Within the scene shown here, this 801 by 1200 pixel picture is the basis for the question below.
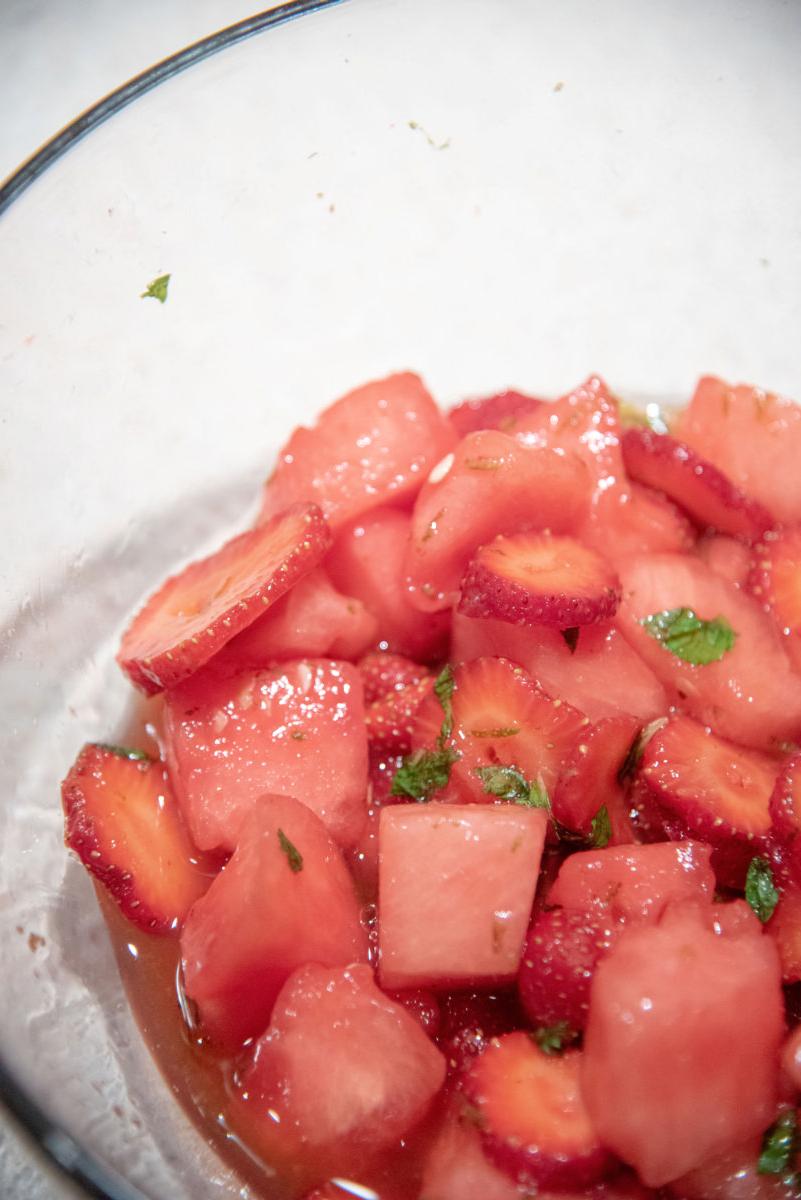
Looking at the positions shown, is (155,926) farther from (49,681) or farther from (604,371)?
(604,371)

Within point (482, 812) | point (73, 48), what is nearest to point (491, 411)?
point (482, 812)

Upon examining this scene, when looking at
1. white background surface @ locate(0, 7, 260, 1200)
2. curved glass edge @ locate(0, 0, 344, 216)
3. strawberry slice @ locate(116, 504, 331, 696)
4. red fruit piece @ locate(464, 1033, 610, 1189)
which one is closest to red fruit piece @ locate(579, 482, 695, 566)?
strawberry slice @ locate(116, 504, 331, 696)

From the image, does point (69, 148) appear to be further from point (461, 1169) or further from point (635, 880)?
point (461, 1169)

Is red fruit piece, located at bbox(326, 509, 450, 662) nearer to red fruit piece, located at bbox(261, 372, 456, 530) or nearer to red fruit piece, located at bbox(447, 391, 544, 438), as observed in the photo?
red fruit piece, located at bbox(261, 372, 456, 530)

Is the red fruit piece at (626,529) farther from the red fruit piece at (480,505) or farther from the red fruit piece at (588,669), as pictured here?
the red fruit piece at (588,669)

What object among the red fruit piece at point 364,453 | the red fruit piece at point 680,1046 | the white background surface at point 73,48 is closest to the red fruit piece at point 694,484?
the red fruit piece at point 364,453

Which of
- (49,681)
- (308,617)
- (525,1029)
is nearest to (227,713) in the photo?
(308,617)
